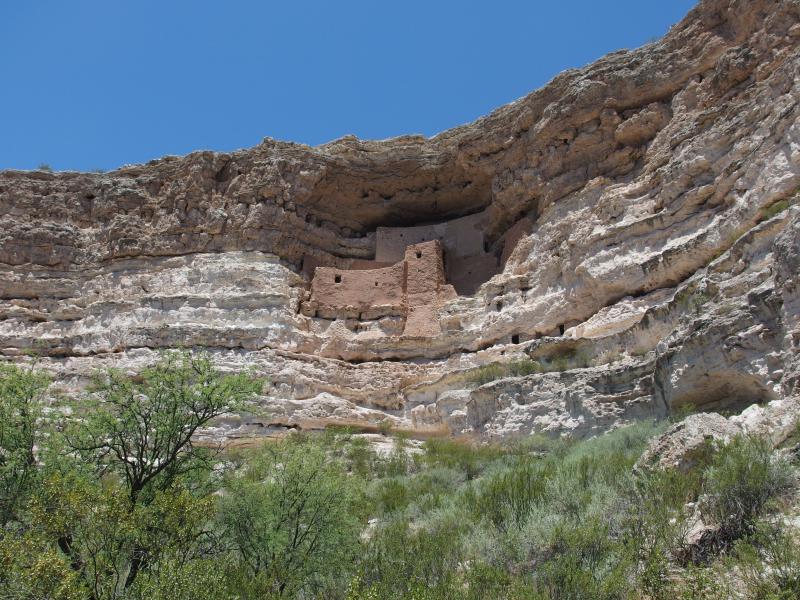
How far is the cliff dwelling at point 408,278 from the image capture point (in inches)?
814

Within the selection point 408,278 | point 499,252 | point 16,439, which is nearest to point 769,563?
point 16,439

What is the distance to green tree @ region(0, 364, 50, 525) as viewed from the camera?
25.2 feet

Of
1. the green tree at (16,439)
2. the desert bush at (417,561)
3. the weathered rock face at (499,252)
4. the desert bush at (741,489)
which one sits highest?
the weathered rock face at (499,252)

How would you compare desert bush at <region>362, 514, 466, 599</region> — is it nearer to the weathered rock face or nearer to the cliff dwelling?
the weathered rock face

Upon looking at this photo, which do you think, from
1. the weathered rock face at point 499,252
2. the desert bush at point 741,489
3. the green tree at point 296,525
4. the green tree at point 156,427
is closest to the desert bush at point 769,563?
the desert bush at point 741,489

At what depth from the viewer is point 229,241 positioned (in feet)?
71.4

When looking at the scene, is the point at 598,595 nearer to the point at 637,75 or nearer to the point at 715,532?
the point at 715,532

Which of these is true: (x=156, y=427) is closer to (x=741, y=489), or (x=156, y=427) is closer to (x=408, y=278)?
(x=741, y=489)

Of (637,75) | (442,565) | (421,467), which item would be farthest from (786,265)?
(637,75)

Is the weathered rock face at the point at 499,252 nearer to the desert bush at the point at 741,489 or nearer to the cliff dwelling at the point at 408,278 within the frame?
the cliff dwelling at the point at 408,278

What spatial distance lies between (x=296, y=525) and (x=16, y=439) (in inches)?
121

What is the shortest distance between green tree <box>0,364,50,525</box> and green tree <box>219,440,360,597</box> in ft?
6.38

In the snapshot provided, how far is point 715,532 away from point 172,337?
1560cm

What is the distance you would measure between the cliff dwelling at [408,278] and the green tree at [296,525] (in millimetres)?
11466
